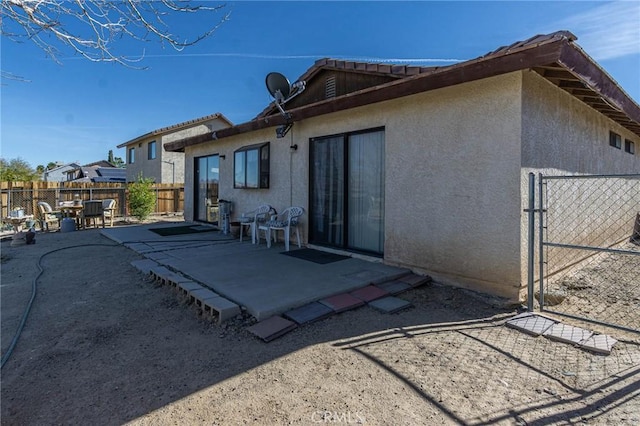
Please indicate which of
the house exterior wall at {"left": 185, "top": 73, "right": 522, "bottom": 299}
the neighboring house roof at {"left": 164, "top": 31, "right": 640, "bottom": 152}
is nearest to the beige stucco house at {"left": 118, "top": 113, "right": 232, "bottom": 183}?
the neighboring house roof at {"left": 164, "top": 31, "right": 640, "bottom": 152}

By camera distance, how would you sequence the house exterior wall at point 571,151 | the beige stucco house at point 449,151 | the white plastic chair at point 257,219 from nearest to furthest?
the beige stucco house at point 449,151 → the house exterior wall at point 571,151 → the white plastic chair at point 257,219

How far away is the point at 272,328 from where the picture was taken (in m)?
3.48

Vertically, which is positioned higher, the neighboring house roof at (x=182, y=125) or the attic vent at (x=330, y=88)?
the neighboring house roof at (x=182, y=125)

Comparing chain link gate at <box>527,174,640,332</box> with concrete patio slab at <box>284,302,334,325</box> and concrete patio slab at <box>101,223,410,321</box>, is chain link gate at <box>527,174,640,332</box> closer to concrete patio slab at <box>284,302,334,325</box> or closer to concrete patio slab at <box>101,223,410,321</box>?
concrete patio slab at <box>101,223,410,321</box>

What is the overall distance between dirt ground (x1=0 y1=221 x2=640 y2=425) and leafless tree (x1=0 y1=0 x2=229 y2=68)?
2.94 metres

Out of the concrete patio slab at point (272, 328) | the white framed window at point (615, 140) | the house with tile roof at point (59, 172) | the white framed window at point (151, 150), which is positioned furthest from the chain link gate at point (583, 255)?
the house with tile roof at point (59, 172)

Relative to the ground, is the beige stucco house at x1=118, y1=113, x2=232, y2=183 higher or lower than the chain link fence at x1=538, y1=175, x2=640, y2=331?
higher

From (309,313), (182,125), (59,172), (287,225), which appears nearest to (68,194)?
(182,125)

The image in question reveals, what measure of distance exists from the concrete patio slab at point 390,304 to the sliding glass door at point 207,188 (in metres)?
7.87

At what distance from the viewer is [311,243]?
7.31m

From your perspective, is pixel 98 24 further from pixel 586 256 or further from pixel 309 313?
pixel 586 256

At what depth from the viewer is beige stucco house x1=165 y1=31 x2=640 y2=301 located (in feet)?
14.1

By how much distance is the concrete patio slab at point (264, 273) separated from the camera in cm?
413

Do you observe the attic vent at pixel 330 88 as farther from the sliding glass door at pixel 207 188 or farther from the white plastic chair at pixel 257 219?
the sliding glass door at pixel 207 188
